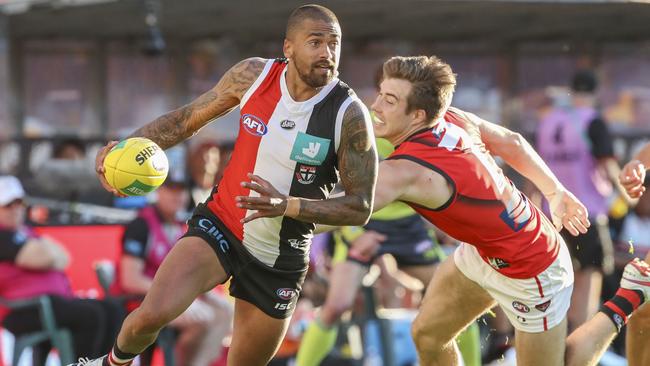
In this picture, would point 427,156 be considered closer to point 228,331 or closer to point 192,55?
point 228,331

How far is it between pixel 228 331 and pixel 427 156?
12.1 feet

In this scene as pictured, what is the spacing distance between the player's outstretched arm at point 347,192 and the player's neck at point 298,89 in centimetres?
22

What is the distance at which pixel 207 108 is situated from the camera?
6.09 metres

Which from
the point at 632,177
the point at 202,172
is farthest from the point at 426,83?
the point at 202,172

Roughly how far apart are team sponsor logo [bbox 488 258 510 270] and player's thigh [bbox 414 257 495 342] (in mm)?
255

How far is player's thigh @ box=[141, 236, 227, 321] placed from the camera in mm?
5699

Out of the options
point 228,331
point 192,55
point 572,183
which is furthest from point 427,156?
point 192,55

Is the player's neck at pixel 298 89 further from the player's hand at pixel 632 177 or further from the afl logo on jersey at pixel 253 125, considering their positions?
the player's hand at pixel 632 177

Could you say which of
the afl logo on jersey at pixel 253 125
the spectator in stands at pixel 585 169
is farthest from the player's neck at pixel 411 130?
the spectator in stands at pixel 585 169

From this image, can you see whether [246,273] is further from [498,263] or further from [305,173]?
[498,263]

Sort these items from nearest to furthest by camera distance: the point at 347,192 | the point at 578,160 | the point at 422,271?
the point at 347,192 → the point at 422,271 → the point at 578,160

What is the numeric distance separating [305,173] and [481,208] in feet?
3.00

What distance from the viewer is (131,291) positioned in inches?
349

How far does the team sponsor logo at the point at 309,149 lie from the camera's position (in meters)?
5.77
